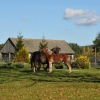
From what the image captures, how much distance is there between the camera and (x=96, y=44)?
71.3 meters

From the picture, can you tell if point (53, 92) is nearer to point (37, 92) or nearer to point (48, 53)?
point (37, 92)

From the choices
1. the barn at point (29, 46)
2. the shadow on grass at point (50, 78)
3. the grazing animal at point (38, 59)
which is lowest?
the shadow on grass at point (50, 78)

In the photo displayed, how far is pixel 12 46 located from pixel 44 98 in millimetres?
58765

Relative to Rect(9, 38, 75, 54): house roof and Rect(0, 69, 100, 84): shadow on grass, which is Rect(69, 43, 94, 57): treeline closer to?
Rect(9, 38, 75, 54): house roof

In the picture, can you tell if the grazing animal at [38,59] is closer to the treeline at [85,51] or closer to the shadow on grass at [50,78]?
the shadow on grass at [50,78]

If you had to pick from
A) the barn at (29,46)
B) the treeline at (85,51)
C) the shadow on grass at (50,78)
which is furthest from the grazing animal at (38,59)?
the treeline at (85,51)

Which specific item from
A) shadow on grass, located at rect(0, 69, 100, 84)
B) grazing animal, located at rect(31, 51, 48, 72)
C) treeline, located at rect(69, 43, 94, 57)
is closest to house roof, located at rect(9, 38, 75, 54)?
treeline, located at rect(69, 43, 94, 57)

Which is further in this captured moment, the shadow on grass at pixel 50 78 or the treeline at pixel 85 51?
the treeline at pixel 85 51

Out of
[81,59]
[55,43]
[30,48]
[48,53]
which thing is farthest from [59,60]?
[55,43]

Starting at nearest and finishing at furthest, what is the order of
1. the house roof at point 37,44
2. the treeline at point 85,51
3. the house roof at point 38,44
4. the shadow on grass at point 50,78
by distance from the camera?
the shadow on grass at point 50,78 < the house roof at point 37,44 < the house roof at point 38,44 < the treeline at point 85,51

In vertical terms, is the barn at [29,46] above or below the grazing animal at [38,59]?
above

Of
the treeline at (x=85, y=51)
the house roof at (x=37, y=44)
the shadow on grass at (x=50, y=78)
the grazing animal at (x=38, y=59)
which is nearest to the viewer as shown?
the shadow on grass at (x=50, y=78)

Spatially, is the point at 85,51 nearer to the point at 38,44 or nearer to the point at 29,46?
the point at 38,44

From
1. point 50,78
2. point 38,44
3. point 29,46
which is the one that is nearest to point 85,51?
point 38,44
